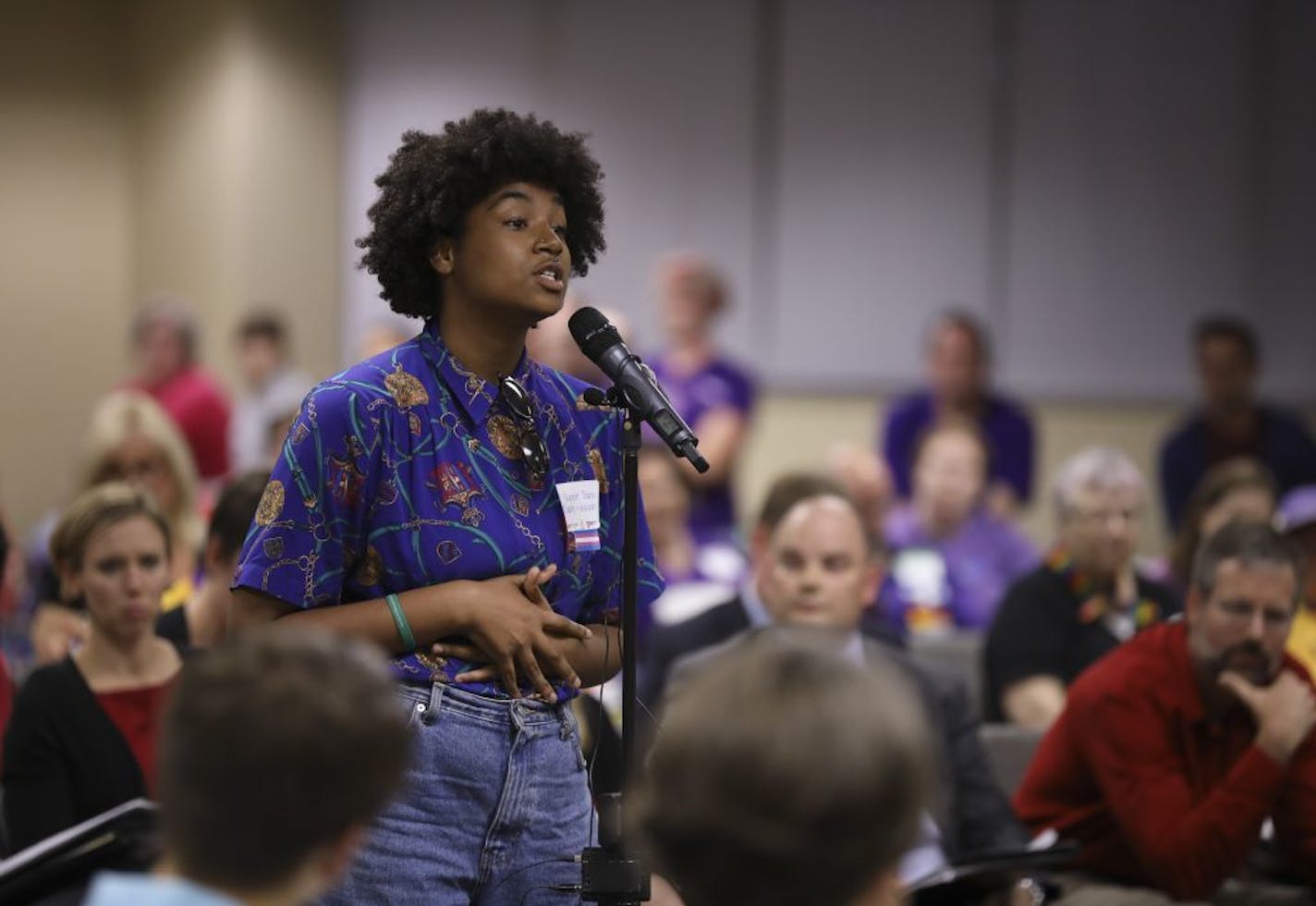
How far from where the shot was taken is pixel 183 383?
694 centimetres

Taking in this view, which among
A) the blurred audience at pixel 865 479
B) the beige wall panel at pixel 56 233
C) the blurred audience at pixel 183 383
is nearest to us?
the blurred audience at pixel 865 479

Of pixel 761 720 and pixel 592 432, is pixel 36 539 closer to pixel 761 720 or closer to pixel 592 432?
pixel 592 432

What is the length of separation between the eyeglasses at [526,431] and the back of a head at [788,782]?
2.60 ft

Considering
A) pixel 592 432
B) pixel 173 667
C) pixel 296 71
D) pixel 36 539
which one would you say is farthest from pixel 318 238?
pixel 592 432

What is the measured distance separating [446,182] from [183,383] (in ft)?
16.5

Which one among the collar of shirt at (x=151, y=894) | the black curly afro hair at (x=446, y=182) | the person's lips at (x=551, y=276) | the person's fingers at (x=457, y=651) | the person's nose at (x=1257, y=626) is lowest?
the person's nose at (x=1257, y=626)

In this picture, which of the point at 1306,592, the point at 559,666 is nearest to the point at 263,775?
the point at 559,666

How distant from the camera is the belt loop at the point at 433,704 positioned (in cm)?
202

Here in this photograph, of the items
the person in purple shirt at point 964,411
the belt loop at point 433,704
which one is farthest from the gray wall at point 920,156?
the belt loop at point 433,704

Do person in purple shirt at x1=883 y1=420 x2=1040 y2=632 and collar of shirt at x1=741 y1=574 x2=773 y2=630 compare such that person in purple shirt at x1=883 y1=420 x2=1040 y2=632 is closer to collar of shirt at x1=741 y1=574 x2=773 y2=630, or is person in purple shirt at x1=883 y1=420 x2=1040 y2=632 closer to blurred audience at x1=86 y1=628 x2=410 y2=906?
collar of shirt at x1=741 y1=574 x2=773 y2=630

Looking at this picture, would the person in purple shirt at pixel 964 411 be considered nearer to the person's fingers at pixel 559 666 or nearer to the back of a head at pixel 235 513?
the back of a head at pixel 235 513

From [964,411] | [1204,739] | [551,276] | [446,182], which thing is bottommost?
[1204,739]

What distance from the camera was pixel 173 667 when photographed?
10.7ft

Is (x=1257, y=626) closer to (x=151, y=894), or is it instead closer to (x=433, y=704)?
(x=433, y=704)
